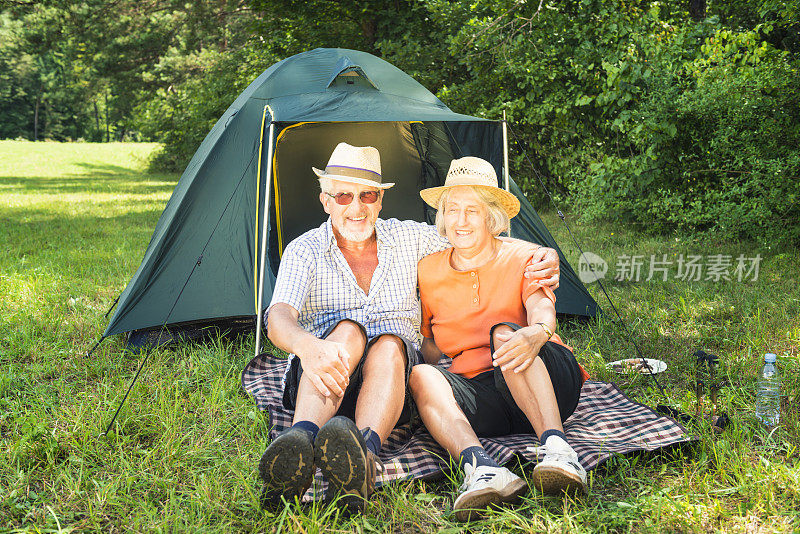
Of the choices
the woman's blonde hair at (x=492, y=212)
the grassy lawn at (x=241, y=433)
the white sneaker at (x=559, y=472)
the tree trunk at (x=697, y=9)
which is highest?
the tree trunk at (x=697, y=9)

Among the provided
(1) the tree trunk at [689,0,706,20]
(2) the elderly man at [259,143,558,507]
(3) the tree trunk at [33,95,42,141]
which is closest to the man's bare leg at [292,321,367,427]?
(2) the elderly man at [259,143,558,507]

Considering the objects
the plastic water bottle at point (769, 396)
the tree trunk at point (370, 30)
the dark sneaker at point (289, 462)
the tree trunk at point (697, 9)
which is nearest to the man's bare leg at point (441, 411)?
the dark sneaker at point (289, 462)

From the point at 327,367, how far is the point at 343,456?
36cm

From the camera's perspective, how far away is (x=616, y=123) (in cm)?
599

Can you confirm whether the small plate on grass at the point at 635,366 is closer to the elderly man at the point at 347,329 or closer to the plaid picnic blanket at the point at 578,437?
the plaid picnic blanket at the point at 578,437

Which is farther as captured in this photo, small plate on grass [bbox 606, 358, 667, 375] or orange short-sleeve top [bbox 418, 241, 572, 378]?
small plate on grass [bbox 606, 358, 667, 375]

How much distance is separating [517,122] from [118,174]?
14.9 metres

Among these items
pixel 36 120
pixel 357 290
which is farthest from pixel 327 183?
pixel 36 120

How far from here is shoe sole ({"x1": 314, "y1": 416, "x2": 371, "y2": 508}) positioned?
1.89 metres

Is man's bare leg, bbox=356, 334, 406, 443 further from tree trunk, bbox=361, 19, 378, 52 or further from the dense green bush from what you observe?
tree trunk, bbox=361, 19, 378, 52

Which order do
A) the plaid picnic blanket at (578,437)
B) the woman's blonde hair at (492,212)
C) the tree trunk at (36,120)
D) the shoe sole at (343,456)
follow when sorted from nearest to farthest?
the shoe sole at (343,456)
the plaid picnic blanket at (578,437)
the woman's blonde hair at (492,212)
the tree trunk at (36,120)
